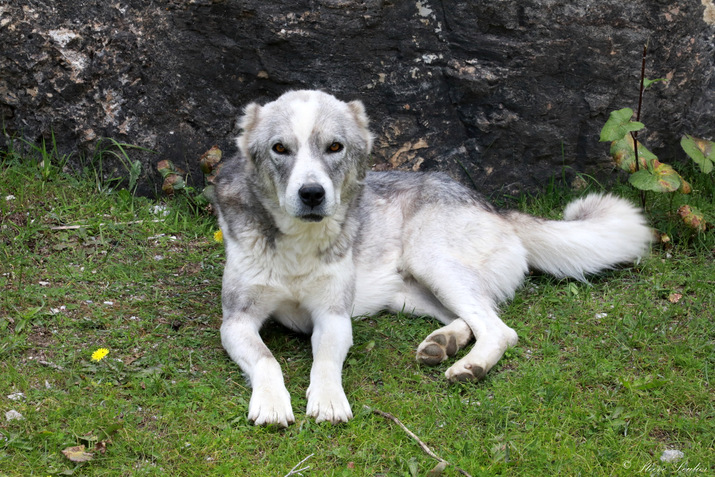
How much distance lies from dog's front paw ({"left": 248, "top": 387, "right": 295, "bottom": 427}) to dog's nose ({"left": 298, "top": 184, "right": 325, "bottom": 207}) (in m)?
0.89

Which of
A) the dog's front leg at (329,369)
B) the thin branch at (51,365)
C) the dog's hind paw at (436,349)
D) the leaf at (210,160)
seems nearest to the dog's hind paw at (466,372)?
the dog's hind paw at (436,349)

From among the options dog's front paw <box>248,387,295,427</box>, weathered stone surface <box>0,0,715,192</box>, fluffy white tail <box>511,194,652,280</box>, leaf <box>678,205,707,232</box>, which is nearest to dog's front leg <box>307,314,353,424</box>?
dog's front paw <box>248,387,295,427</box>

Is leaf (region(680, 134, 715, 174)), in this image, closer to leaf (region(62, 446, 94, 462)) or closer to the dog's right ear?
the dog's right ear

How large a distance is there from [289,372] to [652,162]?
2746mm

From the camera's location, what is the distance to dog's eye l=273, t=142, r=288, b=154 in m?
3.65

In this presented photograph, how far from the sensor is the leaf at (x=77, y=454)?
9.35 feet

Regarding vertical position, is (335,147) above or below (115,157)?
above

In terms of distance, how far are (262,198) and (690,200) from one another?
3233 millimetres

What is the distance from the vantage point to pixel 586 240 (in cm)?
446

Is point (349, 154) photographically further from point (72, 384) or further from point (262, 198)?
point (72, 384)

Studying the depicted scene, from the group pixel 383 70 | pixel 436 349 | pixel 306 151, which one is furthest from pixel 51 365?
pixel 383 70

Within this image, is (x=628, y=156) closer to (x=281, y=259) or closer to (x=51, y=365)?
(x=281, y=259)

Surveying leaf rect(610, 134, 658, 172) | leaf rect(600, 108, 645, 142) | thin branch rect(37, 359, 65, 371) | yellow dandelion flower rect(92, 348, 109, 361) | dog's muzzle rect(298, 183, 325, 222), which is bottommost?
thin branch rect(37, 359, 65, 371)

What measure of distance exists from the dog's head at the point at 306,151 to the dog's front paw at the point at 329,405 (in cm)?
85
